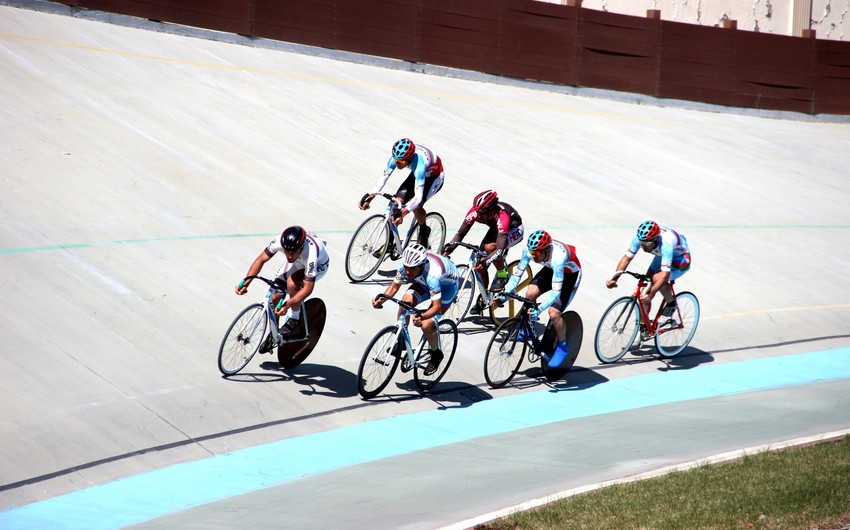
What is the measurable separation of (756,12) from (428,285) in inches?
922

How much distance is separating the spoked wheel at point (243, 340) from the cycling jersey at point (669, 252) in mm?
4355

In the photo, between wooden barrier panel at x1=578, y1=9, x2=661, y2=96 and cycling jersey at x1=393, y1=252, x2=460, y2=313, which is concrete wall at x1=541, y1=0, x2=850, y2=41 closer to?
wooden barrier panel at x1=578, y1=9, x2=661, y2=96

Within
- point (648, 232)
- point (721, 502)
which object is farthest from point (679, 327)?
point (721, 502)

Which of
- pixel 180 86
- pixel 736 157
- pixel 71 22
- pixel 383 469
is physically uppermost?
pixel 71 22

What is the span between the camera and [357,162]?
1573 centimetres

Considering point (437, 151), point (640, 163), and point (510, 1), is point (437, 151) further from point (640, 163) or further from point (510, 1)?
point (510, 1)

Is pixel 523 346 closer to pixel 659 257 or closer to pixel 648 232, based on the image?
pixel 648 232

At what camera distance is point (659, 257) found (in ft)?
35.9

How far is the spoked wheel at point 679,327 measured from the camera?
446 inches

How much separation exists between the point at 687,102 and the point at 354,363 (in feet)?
58.4

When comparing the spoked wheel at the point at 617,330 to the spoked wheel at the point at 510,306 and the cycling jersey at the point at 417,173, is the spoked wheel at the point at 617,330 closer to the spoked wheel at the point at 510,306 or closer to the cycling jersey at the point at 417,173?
the spoked wheel at the point at 510,306

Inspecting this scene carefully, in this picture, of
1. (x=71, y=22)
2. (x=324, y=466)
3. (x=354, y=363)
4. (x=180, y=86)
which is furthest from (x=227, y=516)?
(x=71, y=22)

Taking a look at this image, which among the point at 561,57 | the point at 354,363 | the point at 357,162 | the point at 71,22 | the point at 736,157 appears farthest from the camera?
the point at 561,57

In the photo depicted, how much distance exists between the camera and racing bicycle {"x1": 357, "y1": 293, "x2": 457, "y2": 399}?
873cm
